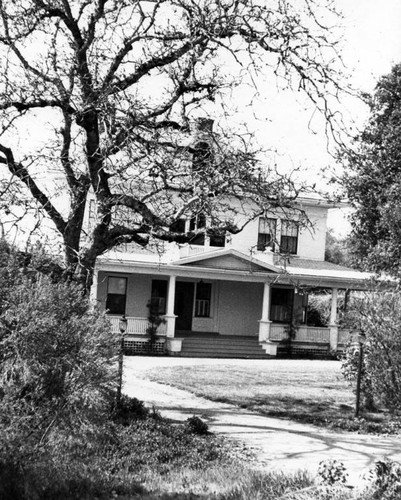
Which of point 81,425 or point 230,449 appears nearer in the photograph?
point 81,425

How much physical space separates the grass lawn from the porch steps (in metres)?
2.28

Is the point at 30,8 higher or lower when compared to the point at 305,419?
higher

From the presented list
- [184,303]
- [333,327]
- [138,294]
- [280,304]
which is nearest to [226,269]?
[184,303]

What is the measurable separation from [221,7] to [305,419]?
25.5 ft

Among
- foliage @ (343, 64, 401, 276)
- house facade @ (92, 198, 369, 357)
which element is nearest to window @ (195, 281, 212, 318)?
house facade @ (92, 198, 369, 357)

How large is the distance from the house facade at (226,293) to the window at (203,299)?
Answer: 45mm

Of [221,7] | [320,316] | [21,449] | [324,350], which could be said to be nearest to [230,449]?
[21,449]

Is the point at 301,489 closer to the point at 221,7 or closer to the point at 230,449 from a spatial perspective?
the point at 230,449

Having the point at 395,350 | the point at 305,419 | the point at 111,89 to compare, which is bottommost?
the point at 305,419

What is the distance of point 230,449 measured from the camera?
1050cm

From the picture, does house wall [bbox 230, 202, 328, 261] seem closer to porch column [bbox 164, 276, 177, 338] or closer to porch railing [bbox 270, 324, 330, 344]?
porch railing [bbox 270, 324, 330, 344]

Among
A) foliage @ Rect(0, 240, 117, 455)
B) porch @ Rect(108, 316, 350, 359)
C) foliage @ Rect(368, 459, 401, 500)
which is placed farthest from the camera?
porch @ Rect(108, 316, 350, 359)

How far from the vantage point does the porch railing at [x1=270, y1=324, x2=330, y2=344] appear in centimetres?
3150

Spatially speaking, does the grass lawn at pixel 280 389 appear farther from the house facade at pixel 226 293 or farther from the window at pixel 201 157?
the window at pixel 201 157
